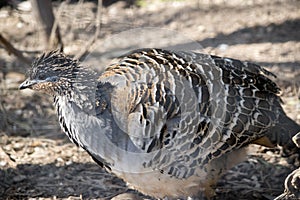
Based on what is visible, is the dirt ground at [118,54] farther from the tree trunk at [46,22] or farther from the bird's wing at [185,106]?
the bird's wing at [185,106]

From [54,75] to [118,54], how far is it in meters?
3.13

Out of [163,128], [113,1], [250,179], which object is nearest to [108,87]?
[163,128]

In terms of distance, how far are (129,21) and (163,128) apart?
4.16 m

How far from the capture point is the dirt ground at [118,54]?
5418 mm

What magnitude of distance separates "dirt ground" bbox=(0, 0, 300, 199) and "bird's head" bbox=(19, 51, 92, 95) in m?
1.01

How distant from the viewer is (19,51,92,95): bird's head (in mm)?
4457

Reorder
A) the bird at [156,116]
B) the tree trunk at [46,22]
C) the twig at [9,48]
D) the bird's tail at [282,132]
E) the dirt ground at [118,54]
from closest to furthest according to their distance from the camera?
the bird at [156,116] < the bird's tail at [282,132] < the dirt ground at [118,54] < the twig at [9,48] < the tree trunk at [46,22]

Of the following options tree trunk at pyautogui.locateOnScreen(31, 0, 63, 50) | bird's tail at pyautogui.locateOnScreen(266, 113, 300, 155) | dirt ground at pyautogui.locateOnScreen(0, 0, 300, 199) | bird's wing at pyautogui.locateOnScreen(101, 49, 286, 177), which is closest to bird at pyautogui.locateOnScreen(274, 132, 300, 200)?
bird's wing at pyautogui.locateOnScreen(101, 49, 286, 177)

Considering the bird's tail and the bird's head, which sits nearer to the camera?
the bird's head

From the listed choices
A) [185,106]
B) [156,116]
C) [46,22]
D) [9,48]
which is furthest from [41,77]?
[46,22]

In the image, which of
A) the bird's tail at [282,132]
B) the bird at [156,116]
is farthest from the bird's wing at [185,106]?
the bird's tail at [282,132]

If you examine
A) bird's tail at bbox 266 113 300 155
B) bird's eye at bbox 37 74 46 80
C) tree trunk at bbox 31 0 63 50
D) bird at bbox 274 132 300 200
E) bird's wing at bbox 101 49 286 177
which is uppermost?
tree trunk at bbox 31 0 63 50

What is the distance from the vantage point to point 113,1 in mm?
8938

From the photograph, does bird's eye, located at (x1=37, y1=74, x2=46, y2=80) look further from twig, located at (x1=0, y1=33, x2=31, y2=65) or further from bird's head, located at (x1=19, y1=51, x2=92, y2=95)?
twig, located at (x1=0, y1=33, x2=31, y2=65)
